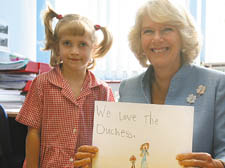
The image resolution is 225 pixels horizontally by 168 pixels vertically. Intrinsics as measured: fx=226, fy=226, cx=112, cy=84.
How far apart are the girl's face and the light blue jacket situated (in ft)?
1.40

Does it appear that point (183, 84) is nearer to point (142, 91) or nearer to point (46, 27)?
point (142, 91)

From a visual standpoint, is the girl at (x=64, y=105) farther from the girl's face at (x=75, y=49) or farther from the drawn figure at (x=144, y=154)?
the drawn figure at (x=144, y=154)

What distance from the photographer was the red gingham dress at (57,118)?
3.23 ft

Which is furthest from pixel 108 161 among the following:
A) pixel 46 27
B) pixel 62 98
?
pixel 46 27

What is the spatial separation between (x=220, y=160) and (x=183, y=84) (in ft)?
1.00

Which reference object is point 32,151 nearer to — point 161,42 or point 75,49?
point 75,49

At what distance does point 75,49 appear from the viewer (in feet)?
3.35

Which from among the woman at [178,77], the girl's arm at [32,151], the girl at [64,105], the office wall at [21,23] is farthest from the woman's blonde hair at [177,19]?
the office wall at [21,23]

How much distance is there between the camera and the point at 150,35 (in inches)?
36.7

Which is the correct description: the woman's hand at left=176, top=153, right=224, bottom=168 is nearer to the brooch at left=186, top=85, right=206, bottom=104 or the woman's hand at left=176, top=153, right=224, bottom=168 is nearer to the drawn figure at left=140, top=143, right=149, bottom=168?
the drawn figure at left=140, top=143, right=149, bottom=168

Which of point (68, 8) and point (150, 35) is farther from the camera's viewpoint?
point (68, 8)

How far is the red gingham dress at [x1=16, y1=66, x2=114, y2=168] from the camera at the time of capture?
3.23 feet

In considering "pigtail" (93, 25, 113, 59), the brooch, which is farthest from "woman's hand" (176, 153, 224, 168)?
"pigtail" (93, 25, 113, 59)

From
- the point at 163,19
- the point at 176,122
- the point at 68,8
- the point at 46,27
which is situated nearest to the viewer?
the point at 176,122
